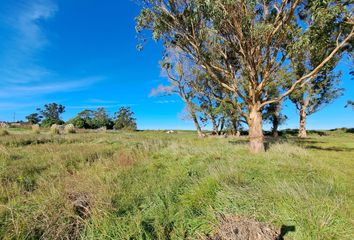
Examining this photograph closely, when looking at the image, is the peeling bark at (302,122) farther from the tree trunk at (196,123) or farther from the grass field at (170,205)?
the grass field at (170,205)

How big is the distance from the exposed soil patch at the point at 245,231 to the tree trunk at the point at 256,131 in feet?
29.0

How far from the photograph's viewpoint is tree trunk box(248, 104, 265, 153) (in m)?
12.2

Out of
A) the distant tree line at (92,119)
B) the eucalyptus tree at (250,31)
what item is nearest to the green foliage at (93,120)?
the distant tree line at (92,119)

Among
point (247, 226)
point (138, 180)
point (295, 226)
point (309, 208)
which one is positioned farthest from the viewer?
point (138, 180)

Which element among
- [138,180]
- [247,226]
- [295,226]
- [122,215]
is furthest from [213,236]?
[138,180]

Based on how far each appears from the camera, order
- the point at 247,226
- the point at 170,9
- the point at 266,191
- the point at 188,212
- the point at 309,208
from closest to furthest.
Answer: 1. the point at 247,226
2. the point at 309,208
3. the point at 188,212
4. the point at 266,191
5. the point at 170,9

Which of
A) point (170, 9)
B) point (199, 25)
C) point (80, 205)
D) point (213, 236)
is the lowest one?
point (213, 236)

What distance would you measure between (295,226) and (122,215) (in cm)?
312

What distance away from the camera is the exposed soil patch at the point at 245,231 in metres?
3.48

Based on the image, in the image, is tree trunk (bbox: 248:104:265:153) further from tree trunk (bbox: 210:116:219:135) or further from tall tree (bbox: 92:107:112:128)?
tall tree (bbox: 92:107:112:128)

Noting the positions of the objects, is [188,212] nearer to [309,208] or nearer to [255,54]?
[309,208]

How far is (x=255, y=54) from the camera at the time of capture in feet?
41.1

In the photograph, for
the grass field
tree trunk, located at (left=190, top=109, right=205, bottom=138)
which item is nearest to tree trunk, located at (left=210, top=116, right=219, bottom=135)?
tree trunk, located at (left=190, top=109, right=205, bottom=138)

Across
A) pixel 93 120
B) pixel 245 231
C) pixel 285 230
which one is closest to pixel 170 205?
pixel 245 231
